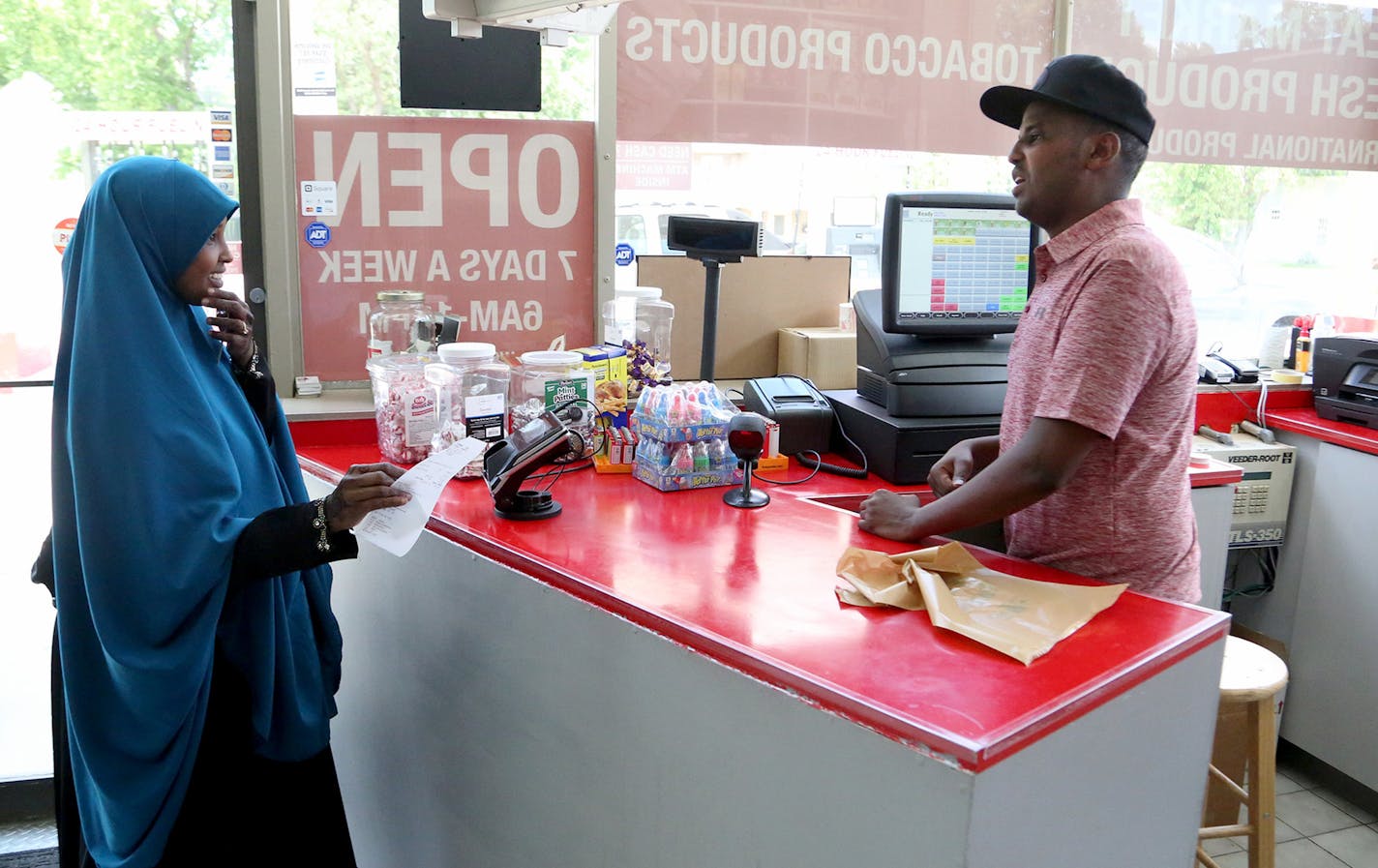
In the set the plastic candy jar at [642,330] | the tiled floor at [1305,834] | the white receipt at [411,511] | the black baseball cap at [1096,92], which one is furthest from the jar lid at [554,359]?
the tiled floor at [1305,834]

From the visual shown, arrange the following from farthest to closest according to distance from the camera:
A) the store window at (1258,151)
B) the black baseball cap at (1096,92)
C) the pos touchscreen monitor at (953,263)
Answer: the store window at (1258,151) → the pos touchscreen monitor at (953,263) → the black baseball cap at (1096,92)

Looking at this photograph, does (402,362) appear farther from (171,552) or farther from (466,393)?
(171,552)

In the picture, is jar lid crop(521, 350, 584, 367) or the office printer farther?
the office printer

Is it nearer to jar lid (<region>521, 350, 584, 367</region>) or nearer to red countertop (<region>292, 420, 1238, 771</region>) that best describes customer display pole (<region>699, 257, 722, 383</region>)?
jar lid (<region>521, 350, 584, 367</region>)

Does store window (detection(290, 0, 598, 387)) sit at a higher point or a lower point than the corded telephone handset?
higher

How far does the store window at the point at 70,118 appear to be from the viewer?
249cm

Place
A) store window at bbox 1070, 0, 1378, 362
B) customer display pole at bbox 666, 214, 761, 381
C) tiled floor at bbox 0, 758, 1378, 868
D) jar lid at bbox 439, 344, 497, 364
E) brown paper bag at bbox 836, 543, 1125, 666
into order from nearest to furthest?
1. brown paper bag at bbox 836, 543, 1125, 666
2. jar lid at bbox 439, 344, 497, 364
3. customer display pole at bbox 666, 214, 761, 381
4. tiled floor at bbox 0, 758, 1378, 868
5. store window at bbox 1070, 0, 1378, 362

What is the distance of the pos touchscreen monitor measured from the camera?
2.44 m

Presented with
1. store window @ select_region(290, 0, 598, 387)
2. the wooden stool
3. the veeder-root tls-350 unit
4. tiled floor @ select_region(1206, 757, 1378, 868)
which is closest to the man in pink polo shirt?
the wooden stool

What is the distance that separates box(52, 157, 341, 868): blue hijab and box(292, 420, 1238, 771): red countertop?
1.44 ft

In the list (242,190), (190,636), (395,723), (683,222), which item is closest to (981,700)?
(190,636)

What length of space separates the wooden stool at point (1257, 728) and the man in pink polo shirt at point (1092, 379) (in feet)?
1.61

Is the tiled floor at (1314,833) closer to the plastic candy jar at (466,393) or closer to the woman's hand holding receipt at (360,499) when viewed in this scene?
the plastic candy jar at (466,393)

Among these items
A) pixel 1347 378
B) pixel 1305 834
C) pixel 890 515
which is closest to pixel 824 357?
pixel 890 515
